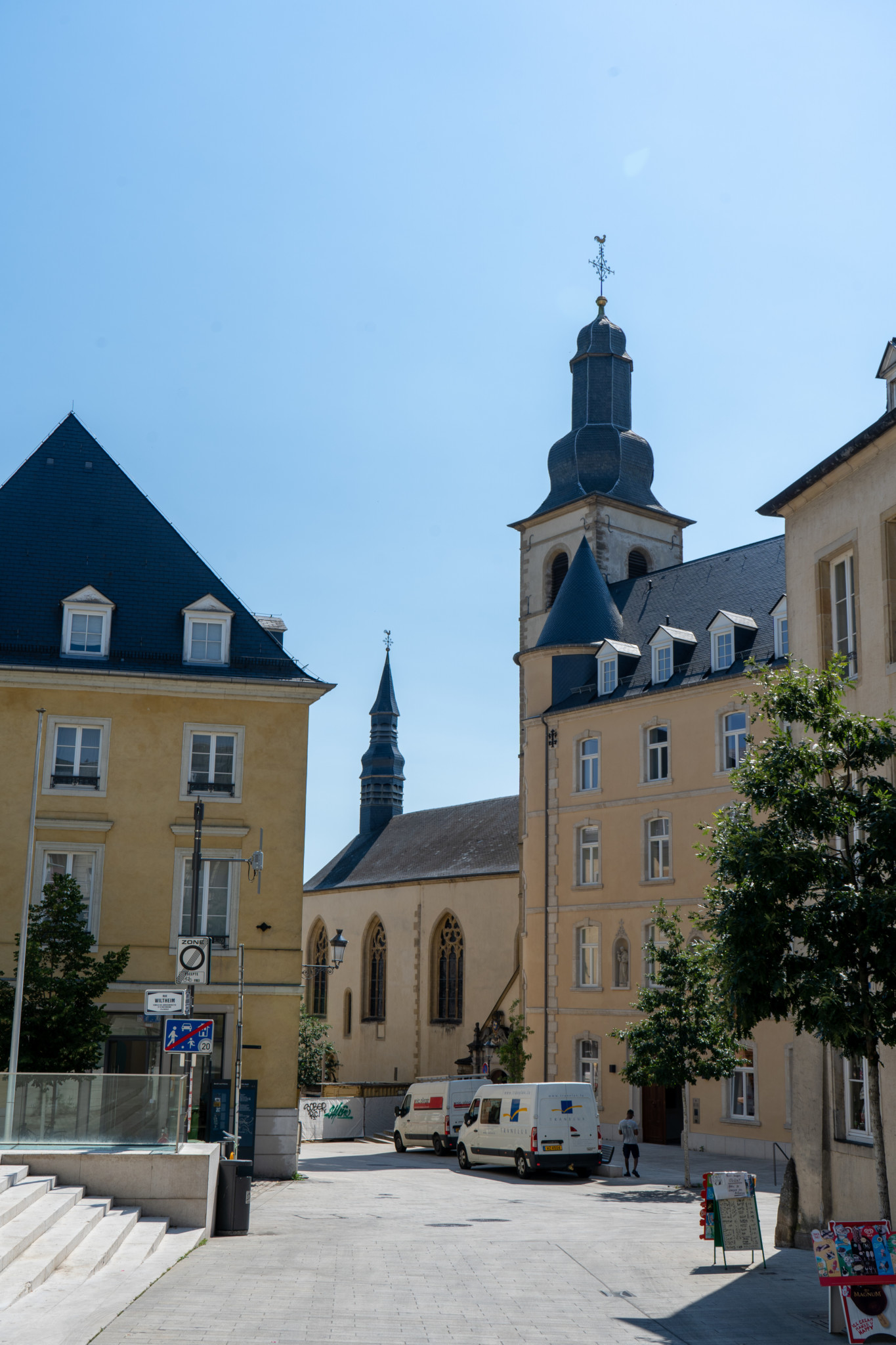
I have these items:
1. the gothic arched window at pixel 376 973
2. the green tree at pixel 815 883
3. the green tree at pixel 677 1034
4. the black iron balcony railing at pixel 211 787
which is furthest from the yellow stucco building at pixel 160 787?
the gothic arched window at pixel 376 973

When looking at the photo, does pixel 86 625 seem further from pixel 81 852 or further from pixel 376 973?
pixel 376 973

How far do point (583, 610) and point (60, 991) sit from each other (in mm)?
25708

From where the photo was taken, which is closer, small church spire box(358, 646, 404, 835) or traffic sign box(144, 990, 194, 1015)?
traffic sign box(144, 990, 194, 1015)

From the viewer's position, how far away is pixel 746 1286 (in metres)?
15.4

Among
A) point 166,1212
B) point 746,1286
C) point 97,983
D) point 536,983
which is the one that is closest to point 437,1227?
point 166,1212

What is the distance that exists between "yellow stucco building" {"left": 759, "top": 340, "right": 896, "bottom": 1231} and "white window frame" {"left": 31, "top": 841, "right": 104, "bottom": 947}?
16097 millimetres

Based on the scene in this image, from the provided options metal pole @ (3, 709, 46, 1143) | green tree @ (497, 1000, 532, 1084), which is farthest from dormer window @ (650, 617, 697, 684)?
metal pole @ (3, 709, 46, 1143)

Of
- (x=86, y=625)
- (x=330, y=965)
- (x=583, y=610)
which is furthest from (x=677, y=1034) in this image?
(x=330, y=965)

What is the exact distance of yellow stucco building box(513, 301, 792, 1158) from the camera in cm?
3856

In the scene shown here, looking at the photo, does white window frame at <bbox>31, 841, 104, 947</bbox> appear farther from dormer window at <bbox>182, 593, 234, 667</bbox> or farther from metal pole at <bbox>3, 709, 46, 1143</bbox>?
dormer window at <bbox>182, 593, 234, 667</bbox>

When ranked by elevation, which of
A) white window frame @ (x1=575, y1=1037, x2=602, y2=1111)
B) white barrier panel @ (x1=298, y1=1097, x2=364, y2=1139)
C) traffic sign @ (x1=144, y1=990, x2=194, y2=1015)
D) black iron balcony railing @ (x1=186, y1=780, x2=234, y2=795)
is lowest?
white barrier panel @ (x1=298, y1=1097, x2=364, y2=1139)

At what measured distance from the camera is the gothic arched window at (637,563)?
5469 centimetres

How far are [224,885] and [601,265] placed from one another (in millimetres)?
38279

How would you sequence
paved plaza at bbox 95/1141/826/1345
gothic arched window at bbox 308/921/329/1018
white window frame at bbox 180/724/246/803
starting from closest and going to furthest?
paved plaza at bbox 95/1141/826/1345 → white window frame at bbox 180/724/246/803 → gothic arched window at bbox 308/921/329/1018
